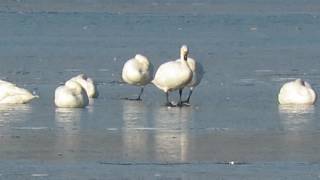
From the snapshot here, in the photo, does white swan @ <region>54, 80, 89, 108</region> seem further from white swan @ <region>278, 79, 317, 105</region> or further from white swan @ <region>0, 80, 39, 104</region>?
white swan @ <region>278, 79, 317, 105</region>

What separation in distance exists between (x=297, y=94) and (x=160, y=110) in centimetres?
164

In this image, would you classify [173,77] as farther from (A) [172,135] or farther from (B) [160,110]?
(A) [172,135]

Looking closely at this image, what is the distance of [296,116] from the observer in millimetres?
13961

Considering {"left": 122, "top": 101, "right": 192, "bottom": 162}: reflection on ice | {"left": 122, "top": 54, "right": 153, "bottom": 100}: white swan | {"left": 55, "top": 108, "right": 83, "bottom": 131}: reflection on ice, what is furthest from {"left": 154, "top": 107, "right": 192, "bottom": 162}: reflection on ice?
{"left": 122, "top": 54, "right": 153, "bottom": 100}: white swan

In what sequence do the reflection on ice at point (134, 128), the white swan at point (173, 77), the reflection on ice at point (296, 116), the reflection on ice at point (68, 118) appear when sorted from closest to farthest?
the reflection on ice at point (134, 128) < the reflection on ice at point (68, 118) < the reflection on ice at point (296, 116) < the white swan at point (173, 77)

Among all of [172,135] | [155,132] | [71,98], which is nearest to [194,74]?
[71,98]

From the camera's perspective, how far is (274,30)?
2962 cm

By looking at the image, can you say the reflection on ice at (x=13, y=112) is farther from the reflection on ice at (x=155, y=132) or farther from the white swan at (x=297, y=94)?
the white swan at (x=297, y=94)

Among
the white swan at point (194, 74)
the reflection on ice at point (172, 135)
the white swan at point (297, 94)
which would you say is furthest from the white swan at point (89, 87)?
the white swan at point (297, 94)

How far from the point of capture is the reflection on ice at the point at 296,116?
13.0m

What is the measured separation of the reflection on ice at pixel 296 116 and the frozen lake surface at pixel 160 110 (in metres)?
0.02

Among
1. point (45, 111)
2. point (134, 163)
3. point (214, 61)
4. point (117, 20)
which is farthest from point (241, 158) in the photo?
point (117, 20)

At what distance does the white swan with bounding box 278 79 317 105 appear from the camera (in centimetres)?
1506

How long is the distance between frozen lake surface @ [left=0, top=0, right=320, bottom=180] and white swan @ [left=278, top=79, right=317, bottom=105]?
0.19 m
